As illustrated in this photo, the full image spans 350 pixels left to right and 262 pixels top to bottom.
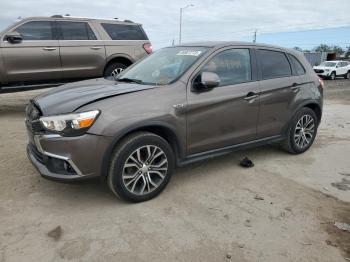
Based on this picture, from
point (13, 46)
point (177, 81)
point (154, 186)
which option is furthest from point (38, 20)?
point (154, 186)

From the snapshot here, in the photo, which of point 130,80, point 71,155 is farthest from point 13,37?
point 71,155

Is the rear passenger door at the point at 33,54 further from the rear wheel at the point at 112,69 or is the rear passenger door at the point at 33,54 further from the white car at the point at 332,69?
the white car at the point at 332,69

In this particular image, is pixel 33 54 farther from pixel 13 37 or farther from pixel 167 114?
pixel 167 114

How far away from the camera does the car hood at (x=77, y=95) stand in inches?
140

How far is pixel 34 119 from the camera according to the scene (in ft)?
12.3

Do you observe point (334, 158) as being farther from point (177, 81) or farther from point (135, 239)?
point (135, 239)

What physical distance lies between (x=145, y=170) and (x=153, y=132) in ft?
1.43

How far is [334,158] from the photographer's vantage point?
5.51 metres

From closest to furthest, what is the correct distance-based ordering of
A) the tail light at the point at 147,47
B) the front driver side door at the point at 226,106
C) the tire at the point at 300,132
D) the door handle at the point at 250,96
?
1. the front driver side door at the point at 226,106
2. the door handle at the point at 250,96
3. the tire at the point at 300,132
4. the tail light at the point at 147,47

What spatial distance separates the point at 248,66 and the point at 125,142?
2116mm

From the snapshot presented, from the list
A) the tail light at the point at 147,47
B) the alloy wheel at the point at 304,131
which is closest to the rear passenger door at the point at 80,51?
the tail light at the point at 147,47

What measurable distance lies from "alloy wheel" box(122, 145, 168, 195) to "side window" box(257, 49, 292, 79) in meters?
2.00

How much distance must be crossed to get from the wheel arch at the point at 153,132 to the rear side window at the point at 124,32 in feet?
18.5

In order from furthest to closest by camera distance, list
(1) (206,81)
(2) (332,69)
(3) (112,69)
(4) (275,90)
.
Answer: (2) (332,69), (3) (112,69), (4) (275,90), (1) (206,81)
